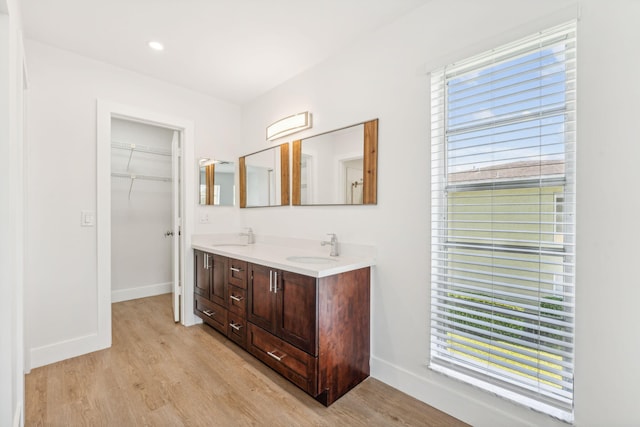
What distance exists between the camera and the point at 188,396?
1.84 m

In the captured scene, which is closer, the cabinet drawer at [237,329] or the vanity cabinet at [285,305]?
the vanity cabinet at [285,305]

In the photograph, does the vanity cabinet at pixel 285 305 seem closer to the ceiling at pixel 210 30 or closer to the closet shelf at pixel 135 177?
the ceiling at pixel 210 30

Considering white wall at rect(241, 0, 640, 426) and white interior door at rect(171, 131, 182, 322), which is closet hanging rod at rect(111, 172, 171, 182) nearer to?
white interior door at rect(171, 131, 182, 322)

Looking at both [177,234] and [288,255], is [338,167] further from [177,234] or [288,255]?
[177,234]

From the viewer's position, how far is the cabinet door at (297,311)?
1728 mm

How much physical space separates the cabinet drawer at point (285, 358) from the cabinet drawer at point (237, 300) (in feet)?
0.47

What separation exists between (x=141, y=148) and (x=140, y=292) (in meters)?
1.86

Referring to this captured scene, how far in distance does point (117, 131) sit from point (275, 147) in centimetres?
228

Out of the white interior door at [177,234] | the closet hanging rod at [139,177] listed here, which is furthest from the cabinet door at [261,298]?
the closet hanging rod at [139,177]

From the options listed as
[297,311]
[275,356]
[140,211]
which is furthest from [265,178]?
[140,211]

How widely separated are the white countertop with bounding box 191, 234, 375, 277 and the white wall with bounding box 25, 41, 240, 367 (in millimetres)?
941

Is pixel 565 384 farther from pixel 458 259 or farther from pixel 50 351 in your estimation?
pixel 50 351

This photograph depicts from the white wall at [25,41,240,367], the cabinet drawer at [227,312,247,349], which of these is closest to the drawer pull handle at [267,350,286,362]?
the cabinet drawer at [227,312,247,349]

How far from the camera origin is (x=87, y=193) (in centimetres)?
241
